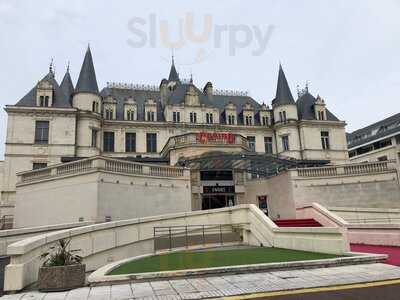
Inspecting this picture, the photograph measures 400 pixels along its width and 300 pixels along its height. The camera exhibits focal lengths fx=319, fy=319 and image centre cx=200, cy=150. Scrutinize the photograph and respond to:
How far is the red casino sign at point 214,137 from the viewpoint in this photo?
97.9 feet

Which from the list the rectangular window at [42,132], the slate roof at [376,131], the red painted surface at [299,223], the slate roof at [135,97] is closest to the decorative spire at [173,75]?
the slate roof at [135,97]

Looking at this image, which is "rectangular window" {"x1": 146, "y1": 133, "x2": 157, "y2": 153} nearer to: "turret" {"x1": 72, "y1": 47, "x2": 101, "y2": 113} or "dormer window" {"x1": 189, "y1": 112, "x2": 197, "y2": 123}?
"dormer window" {"x1": 189, "y1": 112, "x2": 197, "y2": 123}

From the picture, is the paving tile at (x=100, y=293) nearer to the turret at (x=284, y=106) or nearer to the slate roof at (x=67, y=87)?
the slate roof at (x=67, y=87)

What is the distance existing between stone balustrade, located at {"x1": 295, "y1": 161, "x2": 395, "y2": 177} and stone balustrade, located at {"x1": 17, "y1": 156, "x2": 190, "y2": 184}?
1036 cm

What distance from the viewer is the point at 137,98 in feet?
153

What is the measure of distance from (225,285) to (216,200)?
70.7ft

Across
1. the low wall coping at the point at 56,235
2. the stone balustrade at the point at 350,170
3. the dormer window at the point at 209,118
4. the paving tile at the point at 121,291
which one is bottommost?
the paving tile at the point at 121,291

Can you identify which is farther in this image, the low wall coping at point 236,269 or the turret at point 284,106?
the turret at point 284,106

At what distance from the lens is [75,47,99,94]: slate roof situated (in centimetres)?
3891

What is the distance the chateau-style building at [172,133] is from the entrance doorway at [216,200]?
10 cm

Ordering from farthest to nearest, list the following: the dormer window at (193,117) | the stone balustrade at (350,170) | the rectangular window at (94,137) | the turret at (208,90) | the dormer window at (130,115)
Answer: the turret at (208,90) → the dormer window at (193,117) → the dormer window at (130,115) → the rectangular window at (94,137) → the stone balustrade at (350,170)

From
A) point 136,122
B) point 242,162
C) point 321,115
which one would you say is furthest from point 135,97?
point 321,115

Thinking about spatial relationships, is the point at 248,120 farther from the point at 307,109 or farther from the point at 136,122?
the point at 136,122

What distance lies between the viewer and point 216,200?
1174 inches
